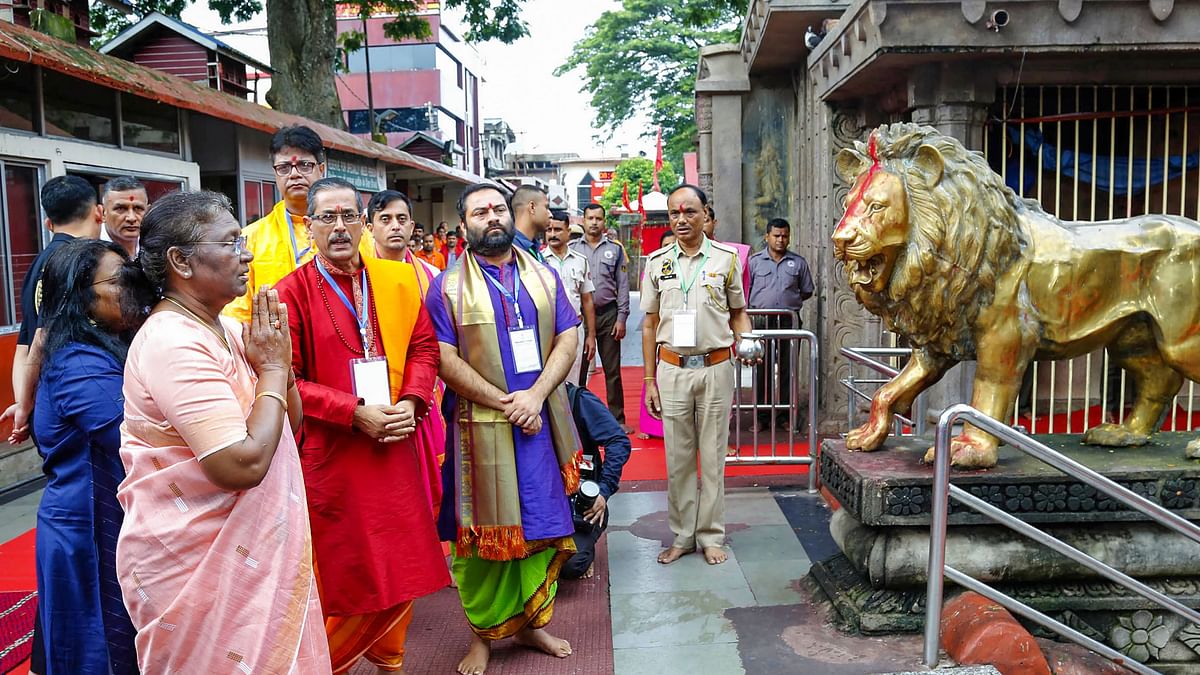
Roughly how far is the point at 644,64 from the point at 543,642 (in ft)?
82.8

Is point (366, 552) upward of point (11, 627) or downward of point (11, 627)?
upward

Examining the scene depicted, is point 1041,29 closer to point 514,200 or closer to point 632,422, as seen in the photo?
point 514,200

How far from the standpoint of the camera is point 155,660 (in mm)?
2176

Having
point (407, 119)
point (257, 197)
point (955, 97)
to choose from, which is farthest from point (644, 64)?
point (955, 97)

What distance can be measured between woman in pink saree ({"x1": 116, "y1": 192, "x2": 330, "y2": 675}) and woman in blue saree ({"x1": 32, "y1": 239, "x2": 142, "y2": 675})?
1.99 ft

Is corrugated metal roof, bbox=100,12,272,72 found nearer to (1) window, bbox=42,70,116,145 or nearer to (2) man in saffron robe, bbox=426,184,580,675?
(1) window, bbox=42,70,116,145

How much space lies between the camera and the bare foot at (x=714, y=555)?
4.58 metres

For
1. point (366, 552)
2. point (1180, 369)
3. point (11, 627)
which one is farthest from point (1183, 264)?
point (11, 627)

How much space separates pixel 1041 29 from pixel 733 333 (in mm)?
2217

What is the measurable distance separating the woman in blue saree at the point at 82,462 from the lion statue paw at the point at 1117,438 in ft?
12.1

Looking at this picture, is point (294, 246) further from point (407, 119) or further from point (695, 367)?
point (407, 119)

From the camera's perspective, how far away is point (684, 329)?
4559mm

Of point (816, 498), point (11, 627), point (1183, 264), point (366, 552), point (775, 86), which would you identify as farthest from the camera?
point (775, 86)

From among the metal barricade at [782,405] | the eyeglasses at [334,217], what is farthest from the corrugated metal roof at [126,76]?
the metal barricade at [782,405]
